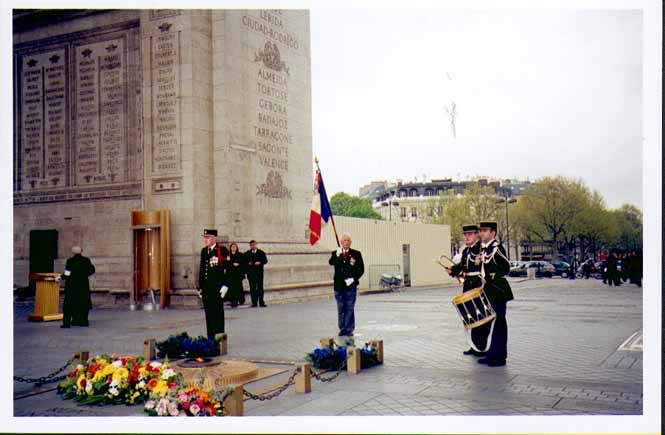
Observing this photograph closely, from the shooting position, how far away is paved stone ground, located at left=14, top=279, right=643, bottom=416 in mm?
6930

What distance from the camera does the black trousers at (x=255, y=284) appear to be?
59.7ft

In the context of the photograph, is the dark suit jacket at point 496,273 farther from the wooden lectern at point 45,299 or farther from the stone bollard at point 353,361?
the wooden lectern at point 45,299

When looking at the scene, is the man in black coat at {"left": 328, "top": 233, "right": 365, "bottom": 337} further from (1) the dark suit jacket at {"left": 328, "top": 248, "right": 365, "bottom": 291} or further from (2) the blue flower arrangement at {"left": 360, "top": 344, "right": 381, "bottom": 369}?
(2) the blue flower arrangement at {"left": 360, "top": 344, "right": 381, "bottom": 369}

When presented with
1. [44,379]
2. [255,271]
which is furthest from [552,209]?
[44,379]

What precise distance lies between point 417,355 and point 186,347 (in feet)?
10.5

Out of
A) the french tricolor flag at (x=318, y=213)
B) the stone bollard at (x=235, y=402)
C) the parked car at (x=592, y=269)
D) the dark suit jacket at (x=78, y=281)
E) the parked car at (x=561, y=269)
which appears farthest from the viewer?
the parked car at (x=561, y=269)

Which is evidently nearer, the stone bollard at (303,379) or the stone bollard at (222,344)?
the stone bollard at (303,379)

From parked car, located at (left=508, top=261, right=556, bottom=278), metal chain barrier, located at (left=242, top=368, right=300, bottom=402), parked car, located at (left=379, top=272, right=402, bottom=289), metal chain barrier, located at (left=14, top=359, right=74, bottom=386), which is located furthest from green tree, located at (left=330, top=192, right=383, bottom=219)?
metal chain barrier, located at (left=242, top=368, right=300, bottom=402)

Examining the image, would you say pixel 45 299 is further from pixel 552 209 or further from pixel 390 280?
pixel 552 209

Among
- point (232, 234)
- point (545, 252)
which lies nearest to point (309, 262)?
point (232, 234)

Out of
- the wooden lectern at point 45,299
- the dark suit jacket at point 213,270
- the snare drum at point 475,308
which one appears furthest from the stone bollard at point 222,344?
the wooden lectern at point 45,299

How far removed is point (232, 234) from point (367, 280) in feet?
41.7

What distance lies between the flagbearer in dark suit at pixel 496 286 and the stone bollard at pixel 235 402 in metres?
3.77

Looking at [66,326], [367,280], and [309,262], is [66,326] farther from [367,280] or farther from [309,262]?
[367,280]
